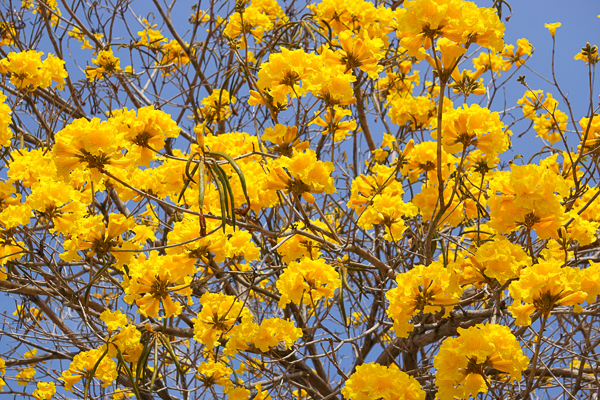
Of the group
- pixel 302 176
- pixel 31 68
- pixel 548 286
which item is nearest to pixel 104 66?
pixel 31 68

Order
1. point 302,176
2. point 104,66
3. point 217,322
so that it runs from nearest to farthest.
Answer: point 302,176 < point 217,322 < point 104,66

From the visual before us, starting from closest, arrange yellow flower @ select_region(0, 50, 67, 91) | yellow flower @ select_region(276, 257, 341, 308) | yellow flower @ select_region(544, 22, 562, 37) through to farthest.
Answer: yellow flower @ select_region(276, 257, 341, 308) < yellow flower @ select_region(0, 50, 67, 91) < yellow flower @ select_region(544, 22, 562, 37)

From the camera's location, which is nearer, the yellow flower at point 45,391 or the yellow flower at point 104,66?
the yellow flower at point 45,391

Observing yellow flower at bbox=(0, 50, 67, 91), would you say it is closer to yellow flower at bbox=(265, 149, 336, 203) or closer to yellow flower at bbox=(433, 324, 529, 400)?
yellow flower at bbox=(265, 149, 336, 203)

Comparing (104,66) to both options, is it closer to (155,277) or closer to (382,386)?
(155,277)

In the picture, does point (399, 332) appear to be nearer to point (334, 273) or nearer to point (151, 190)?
point (334, 273)

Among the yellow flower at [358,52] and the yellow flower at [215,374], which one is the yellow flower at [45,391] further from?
the yellow flower at [358,52]

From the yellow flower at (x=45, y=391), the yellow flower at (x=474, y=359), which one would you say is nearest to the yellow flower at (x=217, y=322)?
the yellow flower at (x=474, y=359)

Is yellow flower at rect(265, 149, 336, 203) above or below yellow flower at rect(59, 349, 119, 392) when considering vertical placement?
above

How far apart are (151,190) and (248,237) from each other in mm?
691

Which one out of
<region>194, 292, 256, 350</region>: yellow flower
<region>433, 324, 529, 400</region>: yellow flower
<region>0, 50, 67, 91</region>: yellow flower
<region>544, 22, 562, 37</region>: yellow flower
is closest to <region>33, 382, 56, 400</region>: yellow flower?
<region>194, 292, 256, 350</region>: yellow flower

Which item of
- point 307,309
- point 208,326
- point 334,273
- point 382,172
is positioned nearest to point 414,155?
point 382,172

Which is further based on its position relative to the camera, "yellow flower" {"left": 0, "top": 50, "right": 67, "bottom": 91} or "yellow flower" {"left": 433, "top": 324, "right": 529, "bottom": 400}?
"yellow flower" {"left": 0, "top": 50, "right": 67, "bottom": 91}

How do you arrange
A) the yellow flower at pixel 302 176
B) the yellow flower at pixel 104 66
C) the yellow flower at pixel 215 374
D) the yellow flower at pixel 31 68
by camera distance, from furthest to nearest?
the yellow flower at pixel 104 66 → the yellow flower at pixel 31 68 → the yellow flower at pixel 215 374 → the yellow flower at pixel 302 176
